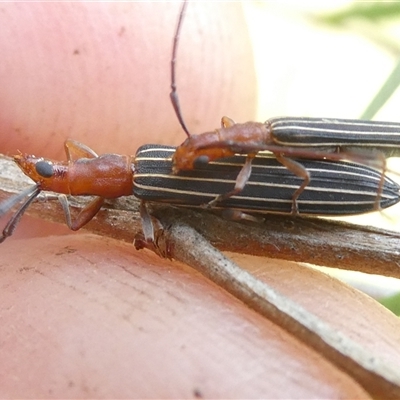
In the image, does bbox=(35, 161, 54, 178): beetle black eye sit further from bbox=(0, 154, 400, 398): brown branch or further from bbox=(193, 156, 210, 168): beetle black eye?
bbox=(193, 156, 210, 168): beetle black eye

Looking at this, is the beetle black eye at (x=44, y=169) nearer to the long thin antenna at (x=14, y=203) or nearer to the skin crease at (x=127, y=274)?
the long thin antenna at (x=14, y=203)

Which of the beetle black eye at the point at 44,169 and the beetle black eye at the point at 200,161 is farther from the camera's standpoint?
the beetle black eye at the point at 44,169

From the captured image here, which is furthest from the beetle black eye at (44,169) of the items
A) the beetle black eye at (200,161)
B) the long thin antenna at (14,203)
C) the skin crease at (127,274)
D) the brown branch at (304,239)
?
the beetle black eye at (200,161)

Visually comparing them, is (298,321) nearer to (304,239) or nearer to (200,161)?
(304,239)

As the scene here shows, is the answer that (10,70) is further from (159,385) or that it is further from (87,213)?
(159,385)

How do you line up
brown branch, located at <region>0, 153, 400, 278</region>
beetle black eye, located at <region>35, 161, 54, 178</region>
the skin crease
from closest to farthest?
the skin crease < brown branch, located at <region>0, 153, 400, 278</region> < beetle black eye, located at <region>35, 161, 54, 178</region>

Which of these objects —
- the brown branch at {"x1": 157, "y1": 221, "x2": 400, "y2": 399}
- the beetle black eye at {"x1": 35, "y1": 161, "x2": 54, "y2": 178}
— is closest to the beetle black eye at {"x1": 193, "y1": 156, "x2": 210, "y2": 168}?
the brown branch at {"x1": 157, "y1": 221, "x2": 400, "y2": 399}

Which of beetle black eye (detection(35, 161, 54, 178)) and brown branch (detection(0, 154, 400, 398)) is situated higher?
beetle black eye (detection(35, 161, 54, 178))
